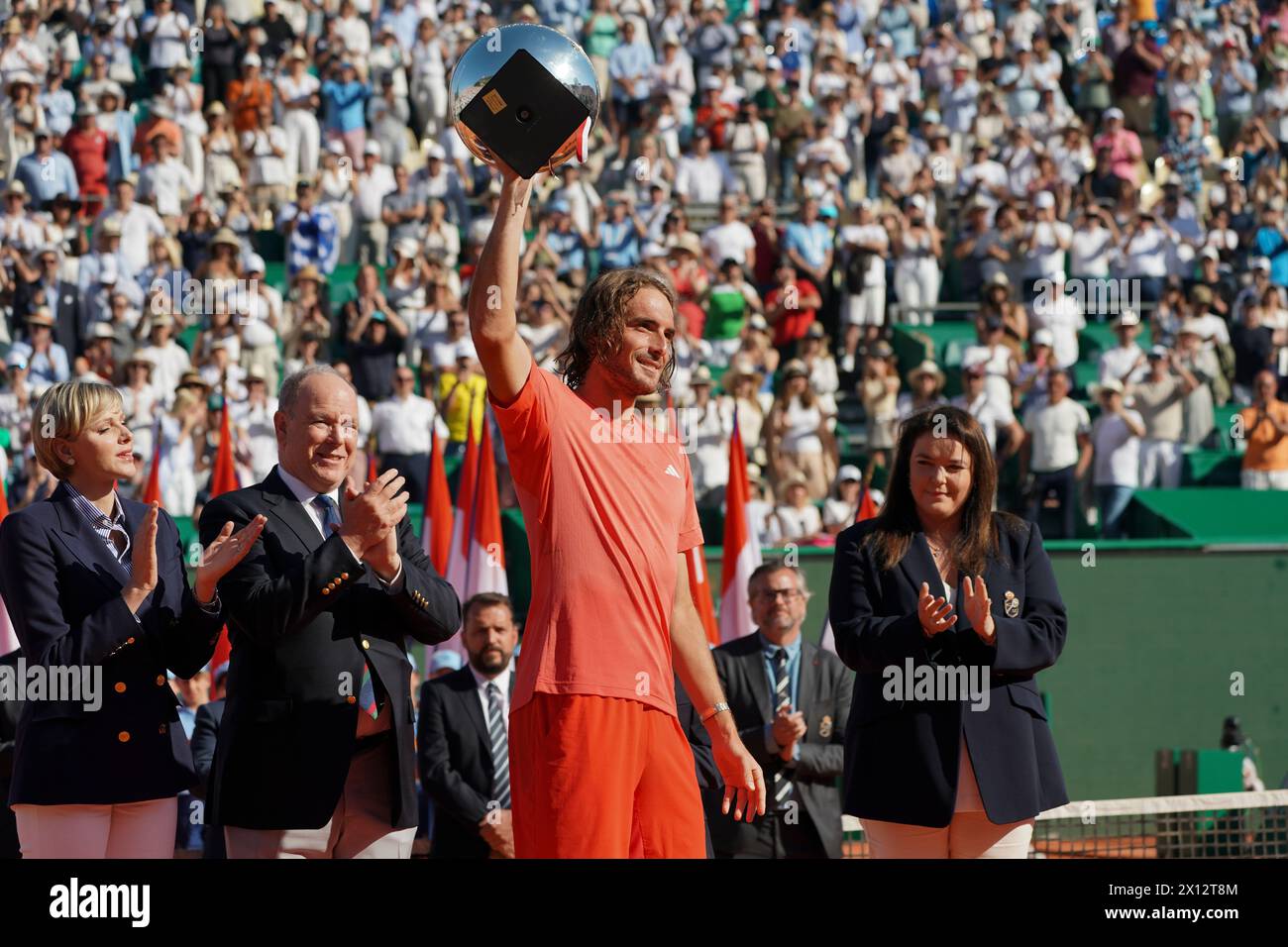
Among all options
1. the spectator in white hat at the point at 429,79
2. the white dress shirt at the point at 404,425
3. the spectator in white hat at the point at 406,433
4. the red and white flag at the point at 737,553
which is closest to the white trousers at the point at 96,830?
the red and white flag at the point at 737,553

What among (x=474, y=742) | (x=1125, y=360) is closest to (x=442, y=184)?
(x=1125, y=360)

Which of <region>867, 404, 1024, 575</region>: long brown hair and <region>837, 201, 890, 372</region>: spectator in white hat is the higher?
<region>837, 201, 890, 372</region>: spectator in white hat

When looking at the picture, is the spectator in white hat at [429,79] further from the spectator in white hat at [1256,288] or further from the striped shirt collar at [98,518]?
the striped shirt collar at [98,518]

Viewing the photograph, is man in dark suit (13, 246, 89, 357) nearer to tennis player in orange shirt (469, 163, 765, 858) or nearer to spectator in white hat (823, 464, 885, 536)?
spectator in white hat (823, 464, 885, 536)

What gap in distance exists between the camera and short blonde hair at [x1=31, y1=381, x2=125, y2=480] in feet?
15.8

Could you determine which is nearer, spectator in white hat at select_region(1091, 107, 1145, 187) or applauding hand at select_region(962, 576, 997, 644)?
applauding hand at select_region(962, 576, 997, 644)

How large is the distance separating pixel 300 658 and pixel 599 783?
1004mm

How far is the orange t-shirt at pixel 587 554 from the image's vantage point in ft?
13.6

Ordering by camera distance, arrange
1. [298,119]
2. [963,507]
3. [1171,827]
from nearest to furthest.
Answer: [963,507] < [1171,827] < [298,119]

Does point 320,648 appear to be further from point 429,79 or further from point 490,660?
point 429,79

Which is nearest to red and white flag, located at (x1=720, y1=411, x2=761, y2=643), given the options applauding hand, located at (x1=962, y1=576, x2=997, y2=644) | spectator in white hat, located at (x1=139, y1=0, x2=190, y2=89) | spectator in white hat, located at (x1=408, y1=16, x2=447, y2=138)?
applauding hand, located at (x1=962, y1=576, x2=997, y2=644)

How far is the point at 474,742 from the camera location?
7430 mm
